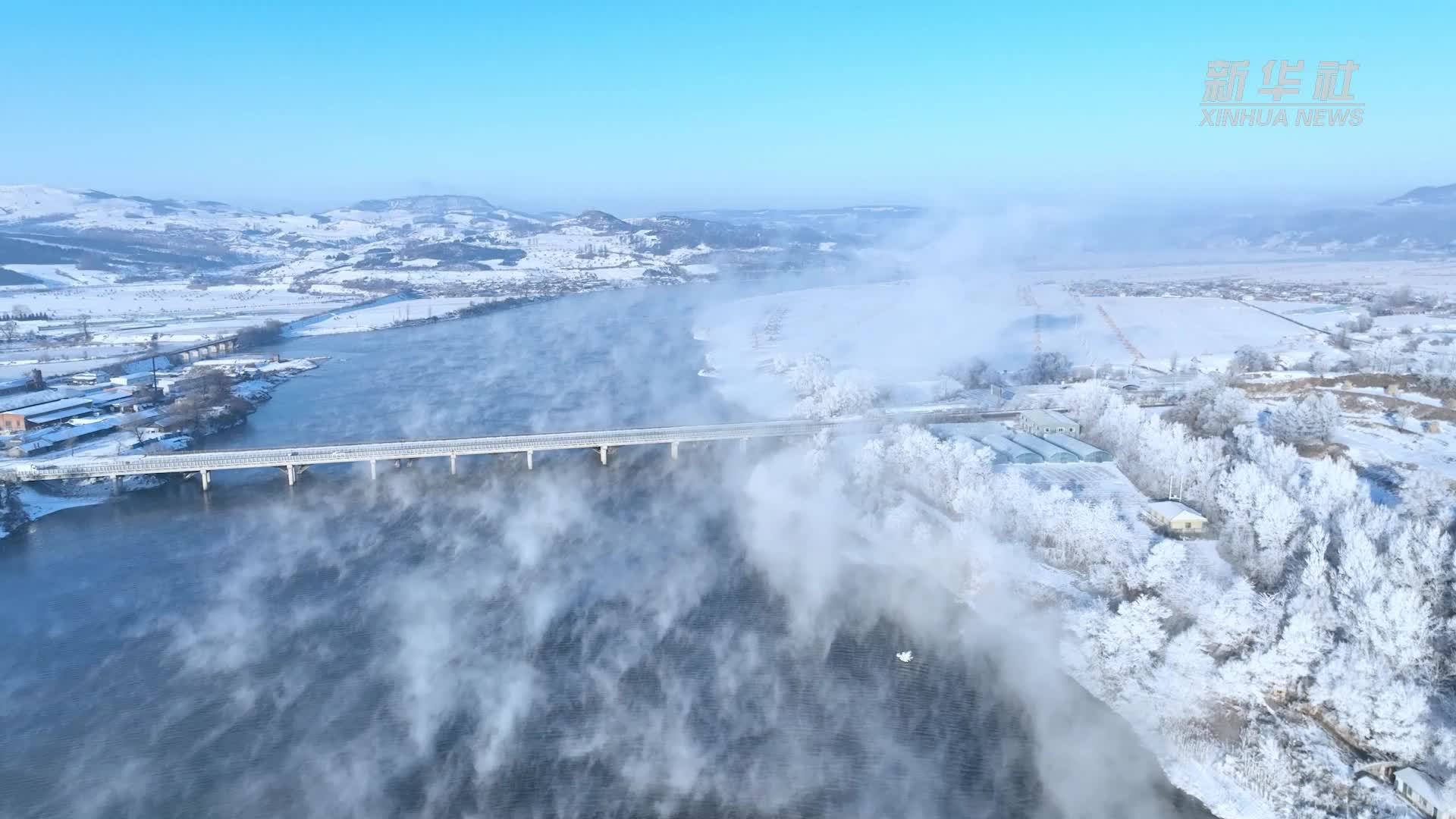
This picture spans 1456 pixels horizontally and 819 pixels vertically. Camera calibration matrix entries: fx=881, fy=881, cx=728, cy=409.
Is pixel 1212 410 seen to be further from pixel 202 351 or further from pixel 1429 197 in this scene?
pixel 1429 197

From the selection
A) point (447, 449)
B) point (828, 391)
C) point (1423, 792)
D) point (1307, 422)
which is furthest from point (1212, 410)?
point (447, 449)

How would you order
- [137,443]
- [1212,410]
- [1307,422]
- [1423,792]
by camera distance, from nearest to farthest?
[1423,792] < [1307,422] < [1212,410] < [137,443]

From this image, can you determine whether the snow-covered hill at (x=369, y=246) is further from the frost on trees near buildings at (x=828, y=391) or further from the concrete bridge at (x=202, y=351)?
the frost on trees near buildings at (x=828, y=391)

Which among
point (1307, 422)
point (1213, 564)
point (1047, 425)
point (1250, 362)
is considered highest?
point (1307, 422)

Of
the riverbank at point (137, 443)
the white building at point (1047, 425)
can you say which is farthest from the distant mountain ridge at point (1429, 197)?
the riverbank at point (137, 443)

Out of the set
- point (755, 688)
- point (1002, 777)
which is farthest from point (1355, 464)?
point (755, 688)

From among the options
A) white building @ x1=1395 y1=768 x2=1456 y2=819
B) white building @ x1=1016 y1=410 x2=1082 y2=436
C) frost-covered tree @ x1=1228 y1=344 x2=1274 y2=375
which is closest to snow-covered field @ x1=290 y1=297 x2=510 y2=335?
white building @ x1=1016 y1=410 x2=1082 y2=436
